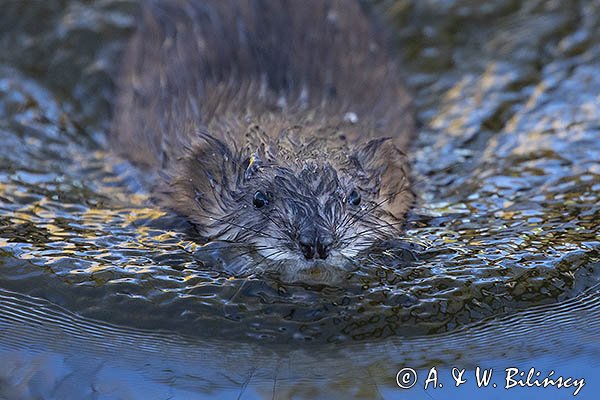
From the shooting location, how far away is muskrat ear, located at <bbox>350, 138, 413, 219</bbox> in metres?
5.02

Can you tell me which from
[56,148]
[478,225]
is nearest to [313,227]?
[478,225]

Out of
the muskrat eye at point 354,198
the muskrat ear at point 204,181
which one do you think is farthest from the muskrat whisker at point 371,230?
the muskrat ear at point 204,181

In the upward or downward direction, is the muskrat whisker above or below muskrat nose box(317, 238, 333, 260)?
above

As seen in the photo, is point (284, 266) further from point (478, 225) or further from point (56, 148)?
point (56, 148)

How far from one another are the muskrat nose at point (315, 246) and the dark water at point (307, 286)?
8.0 inches

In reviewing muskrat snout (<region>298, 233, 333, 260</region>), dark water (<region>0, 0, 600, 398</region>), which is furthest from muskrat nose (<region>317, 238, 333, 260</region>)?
dark water (<region>0, 0, 600, 398</region>)

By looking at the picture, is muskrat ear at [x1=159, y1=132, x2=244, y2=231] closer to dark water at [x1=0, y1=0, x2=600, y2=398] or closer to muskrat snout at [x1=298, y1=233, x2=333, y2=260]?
dark water at [x1=0, y1=0, x2=600, y2=398]

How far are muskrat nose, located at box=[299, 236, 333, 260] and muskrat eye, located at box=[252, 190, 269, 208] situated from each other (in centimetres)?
43

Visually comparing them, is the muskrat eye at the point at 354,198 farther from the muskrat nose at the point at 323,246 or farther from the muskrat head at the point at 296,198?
the muskrat nose at the point at 323,246

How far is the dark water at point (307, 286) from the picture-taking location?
3.82 meters

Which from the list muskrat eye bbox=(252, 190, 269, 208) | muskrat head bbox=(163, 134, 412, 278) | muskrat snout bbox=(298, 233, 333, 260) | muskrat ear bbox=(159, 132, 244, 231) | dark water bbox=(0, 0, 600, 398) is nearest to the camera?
Answer: dark water bbox=(0, 0, 600, 398)

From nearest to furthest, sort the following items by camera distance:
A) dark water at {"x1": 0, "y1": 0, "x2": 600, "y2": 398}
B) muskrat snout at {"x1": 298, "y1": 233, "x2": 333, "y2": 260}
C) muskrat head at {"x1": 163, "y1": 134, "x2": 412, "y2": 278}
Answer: dark water at {"x1": 0, "y1": 0, "x2": 600, "y2": 398}
muskrat snout at {"x1": 298, "y1": 233, "x2": 333, "y2": 260}
muskrat head at {"x1": 163, "y1": 134, "x2": 412, "y2": 278}

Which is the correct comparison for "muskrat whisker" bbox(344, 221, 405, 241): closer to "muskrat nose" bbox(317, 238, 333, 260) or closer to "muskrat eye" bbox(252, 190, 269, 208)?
"muskrat nose" bbox(317, 238, 333, 260)

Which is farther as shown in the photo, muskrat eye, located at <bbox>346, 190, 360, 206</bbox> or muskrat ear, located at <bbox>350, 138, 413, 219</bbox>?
muskrat ear, located at <bbox>350, 138, 413, 219</bbox>
